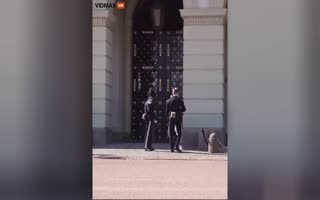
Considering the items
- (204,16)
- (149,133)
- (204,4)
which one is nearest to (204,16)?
(204,16)

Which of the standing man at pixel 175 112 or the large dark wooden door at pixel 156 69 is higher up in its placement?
the large dark wooden door at pixel 156 69

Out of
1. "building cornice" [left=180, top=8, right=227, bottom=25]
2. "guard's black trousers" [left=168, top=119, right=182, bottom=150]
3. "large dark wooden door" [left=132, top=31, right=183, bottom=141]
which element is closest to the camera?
"guard's black trousers" [left=168, top=119, right=182, bottom=150]

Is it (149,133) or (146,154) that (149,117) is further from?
(146,154)

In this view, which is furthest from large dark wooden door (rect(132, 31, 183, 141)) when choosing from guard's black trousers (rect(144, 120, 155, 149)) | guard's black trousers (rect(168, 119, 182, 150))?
guard's black trousers (rect(168, 119, 182, 150))

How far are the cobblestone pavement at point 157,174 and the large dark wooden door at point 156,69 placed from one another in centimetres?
372

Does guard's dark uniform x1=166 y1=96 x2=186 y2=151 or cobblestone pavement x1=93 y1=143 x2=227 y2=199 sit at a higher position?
guard's dark uniform x1=166 y1=96 x2=186 y2=151

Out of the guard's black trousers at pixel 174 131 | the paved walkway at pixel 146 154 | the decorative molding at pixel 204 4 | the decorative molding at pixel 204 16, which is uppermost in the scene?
the decorative molding at pixel 204 4

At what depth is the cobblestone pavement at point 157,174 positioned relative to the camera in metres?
8.48

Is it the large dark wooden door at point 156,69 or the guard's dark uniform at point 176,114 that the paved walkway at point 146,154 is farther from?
the large dark wooden door at point 156,69

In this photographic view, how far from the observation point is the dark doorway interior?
69.5ft

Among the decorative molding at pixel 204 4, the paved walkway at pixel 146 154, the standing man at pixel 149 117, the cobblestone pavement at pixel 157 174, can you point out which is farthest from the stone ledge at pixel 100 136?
the decorative molding at pixel 204 4

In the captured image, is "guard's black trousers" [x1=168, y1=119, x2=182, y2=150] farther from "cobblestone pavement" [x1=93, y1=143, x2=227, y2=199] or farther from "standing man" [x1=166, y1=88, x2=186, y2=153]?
"cobblestone pavement" [x1=93, y1=143, x2=227, y2=199]
